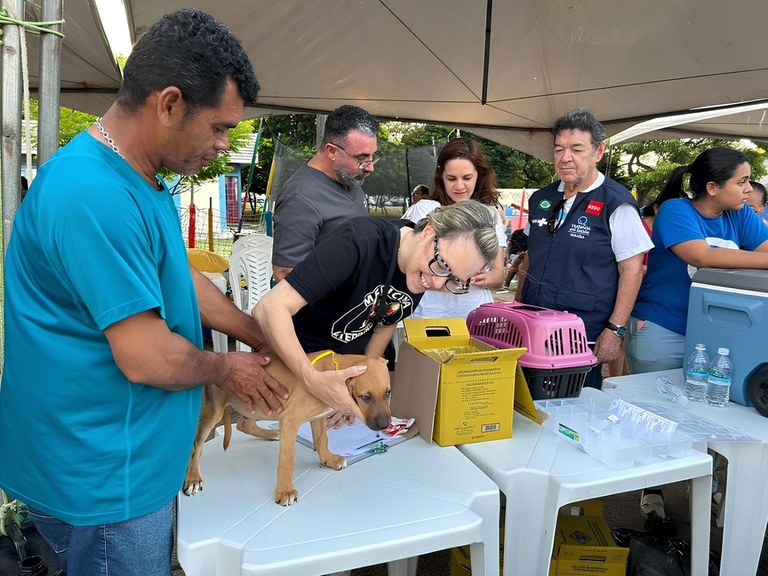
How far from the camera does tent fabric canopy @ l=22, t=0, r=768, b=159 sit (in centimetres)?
405

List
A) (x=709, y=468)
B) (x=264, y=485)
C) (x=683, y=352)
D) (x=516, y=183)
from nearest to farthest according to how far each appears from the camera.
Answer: (x=264, y=485) < (x=709, y=468) < (x=683, y=352) < (x=516, y=183)

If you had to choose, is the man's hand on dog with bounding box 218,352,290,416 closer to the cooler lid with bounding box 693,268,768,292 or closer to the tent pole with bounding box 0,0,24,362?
the tent pole with bounding box 0,0,24,362

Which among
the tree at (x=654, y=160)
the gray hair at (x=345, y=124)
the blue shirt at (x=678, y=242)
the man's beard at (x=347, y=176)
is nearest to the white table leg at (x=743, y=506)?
the blue shirt at (x=678, y=242)

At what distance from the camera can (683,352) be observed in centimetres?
259

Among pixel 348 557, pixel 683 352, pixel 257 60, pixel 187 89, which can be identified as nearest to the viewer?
pixel 187 89

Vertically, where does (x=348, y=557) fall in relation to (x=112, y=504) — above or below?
below

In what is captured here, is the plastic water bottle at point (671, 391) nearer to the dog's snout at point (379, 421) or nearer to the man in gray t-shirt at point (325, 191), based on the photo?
the dog's snout at point (379, 421)

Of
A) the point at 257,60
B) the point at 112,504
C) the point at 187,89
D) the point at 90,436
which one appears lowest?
the point at 112,504

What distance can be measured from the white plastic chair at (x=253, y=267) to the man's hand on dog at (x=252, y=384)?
3.11 meters

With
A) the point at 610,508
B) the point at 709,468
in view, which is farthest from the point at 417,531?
the point at 610,508

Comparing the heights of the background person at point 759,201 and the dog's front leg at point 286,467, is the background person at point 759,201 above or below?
above

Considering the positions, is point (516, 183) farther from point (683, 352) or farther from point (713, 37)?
point (683, 352)

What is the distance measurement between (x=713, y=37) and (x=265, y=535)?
4893mm

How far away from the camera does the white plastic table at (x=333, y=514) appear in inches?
45.5
